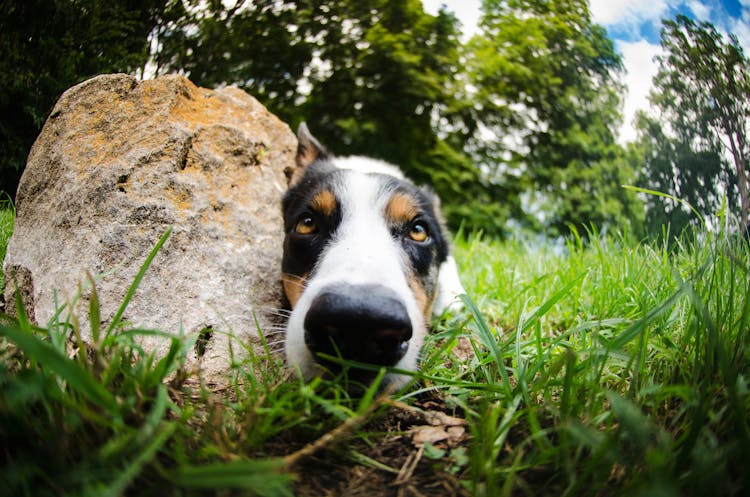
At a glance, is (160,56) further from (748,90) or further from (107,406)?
(748,90)

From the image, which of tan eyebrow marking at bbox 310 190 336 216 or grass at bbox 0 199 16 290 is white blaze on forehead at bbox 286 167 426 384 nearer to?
tan eyebrow marking at bbox 310 190 336 216

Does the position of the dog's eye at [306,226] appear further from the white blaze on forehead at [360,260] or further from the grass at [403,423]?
the grass at [403,423]

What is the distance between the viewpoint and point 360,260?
2.06m

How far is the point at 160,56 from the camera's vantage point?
2473 mm

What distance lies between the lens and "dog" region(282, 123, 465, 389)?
1633 millimetres

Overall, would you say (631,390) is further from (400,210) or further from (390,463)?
(400,210)

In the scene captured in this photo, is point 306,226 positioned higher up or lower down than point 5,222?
lower down

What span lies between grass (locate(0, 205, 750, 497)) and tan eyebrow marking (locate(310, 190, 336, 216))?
1.03 metres

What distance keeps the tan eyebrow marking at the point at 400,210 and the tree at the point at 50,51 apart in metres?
1.74

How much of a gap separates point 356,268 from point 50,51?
204 centimetres

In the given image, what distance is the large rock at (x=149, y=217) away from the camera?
2.16 meters

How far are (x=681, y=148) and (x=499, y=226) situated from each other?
295 cm

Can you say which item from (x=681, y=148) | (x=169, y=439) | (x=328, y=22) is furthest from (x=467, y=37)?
(x=169, y=439)

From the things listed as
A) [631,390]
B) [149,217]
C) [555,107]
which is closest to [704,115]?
[555,107]
